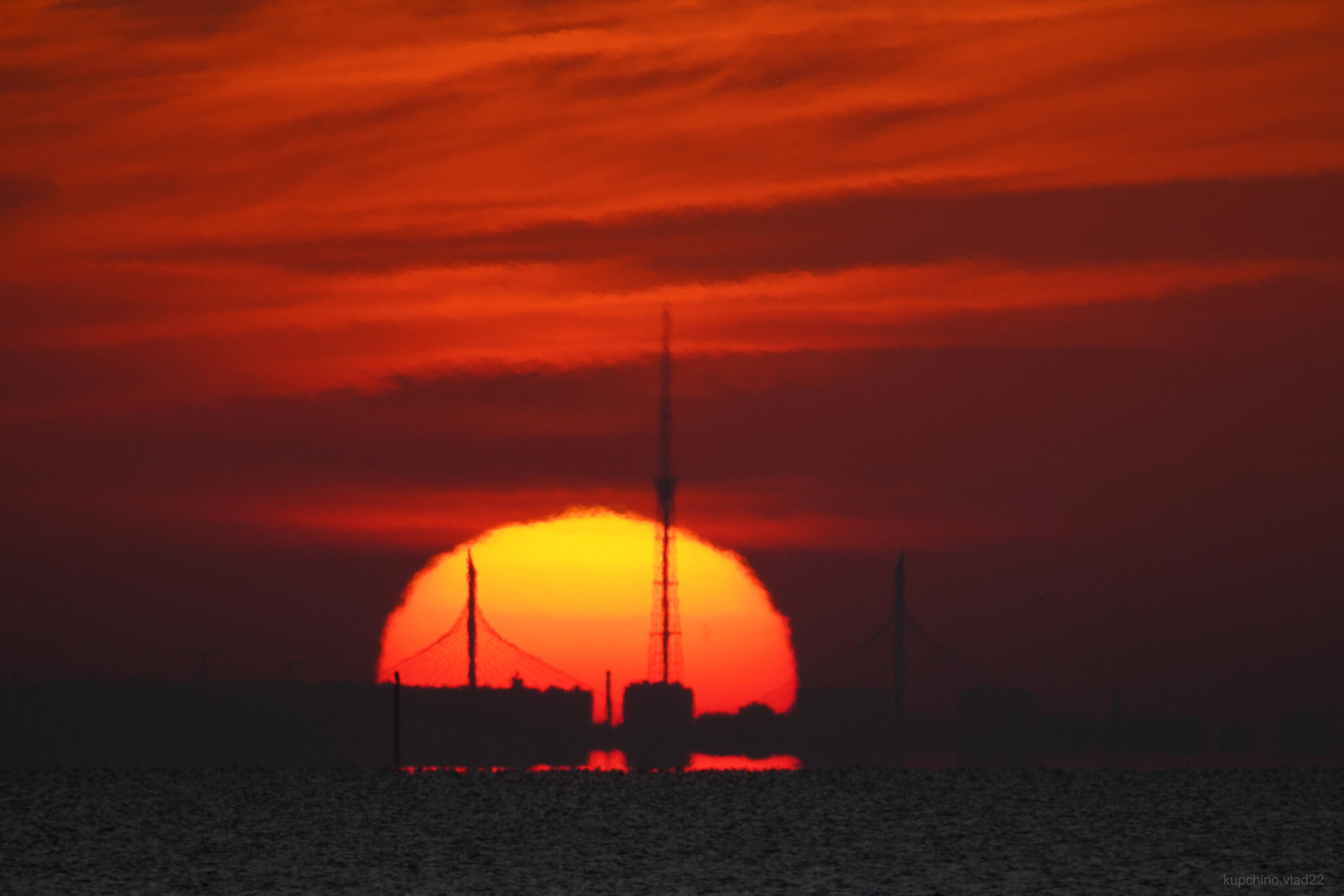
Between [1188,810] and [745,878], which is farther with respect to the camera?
[1188,810]

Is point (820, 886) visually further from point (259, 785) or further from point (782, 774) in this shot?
point (259, 785)

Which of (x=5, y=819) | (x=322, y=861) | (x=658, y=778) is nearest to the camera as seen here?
(x=322, y=861)

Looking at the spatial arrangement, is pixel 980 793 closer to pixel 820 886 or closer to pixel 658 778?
pixel 658 778

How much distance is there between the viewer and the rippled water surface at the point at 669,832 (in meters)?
33.7

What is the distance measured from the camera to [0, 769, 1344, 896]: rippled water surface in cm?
3369

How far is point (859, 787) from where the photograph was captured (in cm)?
4922

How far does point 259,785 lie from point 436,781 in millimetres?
5244

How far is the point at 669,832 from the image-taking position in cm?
4000

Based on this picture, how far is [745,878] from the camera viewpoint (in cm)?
3397

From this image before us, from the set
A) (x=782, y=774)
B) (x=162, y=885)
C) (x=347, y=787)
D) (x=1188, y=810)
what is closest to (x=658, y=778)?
(x=782, y=774)

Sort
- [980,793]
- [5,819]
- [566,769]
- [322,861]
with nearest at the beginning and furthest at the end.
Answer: [322,861], [5,819], [980,793], [566,769]

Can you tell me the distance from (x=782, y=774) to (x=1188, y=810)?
1307cm

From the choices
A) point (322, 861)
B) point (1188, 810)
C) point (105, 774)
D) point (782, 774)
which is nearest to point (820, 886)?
point (322, 861)

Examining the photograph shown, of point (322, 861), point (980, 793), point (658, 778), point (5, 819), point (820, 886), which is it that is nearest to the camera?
point (820, 886)
